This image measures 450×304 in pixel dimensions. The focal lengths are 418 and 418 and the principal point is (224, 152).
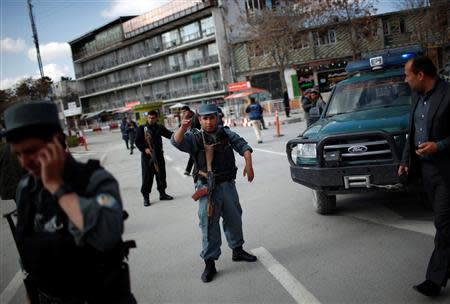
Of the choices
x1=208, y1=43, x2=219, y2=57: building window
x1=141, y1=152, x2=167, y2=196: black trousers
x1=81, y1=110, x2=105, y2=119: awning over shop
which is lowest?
Answer: x1=141, y1=152, x2=167, y2=196: black trousers

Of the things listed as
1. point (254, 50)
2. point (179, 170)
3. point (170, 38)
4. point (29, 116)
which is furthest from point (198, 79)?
point (29, 116)

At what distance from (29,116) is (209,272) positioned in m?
2.83

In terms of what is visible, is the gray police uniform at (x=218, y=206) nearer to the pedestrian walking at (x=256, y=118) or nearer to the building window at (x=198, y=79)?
the pedestrian walking at (x=256, y=118)

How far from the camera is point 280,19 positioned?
112 ft

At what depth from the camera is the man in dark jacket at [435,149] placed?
10.2 ft

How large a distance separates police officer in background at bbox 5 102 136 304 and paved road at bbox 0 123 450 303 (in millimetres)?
1889

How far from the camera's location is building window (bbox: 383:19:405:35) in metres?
37.8

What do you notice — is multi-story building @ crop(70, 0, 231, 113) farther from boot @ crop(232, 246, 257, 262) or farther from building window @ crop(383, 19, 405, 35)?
boot @ crop(232, 246, 257, 262)

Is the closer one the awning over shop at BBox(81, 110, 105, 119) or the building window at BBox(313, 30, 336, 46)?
the building window at BBox(313, 30, 336, 46)

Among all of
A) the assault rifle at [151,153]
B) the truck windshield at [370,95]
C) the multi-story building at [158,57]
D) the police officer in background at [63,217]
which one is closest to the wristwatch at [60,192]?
the police officer in background at [63,217]

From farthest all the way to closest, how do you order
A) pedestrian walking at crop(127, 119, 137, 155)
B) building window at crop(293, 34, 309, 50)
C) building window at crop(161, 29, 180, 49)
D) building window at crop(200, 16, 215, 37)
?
1. building window at crop(161, 29, 180, 49)
2. building window at crop(200, 16, 215, 37)
3. building window at crop(293, 34, 309, 50)
4. pedestrian walking at crop(127, 119, 137, 155)

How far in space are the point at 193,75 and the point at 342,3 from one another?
28.9m

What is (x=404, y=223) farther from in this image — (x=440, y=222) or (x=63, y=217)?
(x=63, y=217)

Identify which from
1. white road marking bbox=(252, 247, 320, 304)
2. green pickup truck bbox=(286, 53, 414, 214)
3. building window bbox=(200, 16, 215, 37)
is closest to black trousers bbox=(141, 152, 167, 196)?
green pickup truck bbox=(286, 53, 414, 214)
